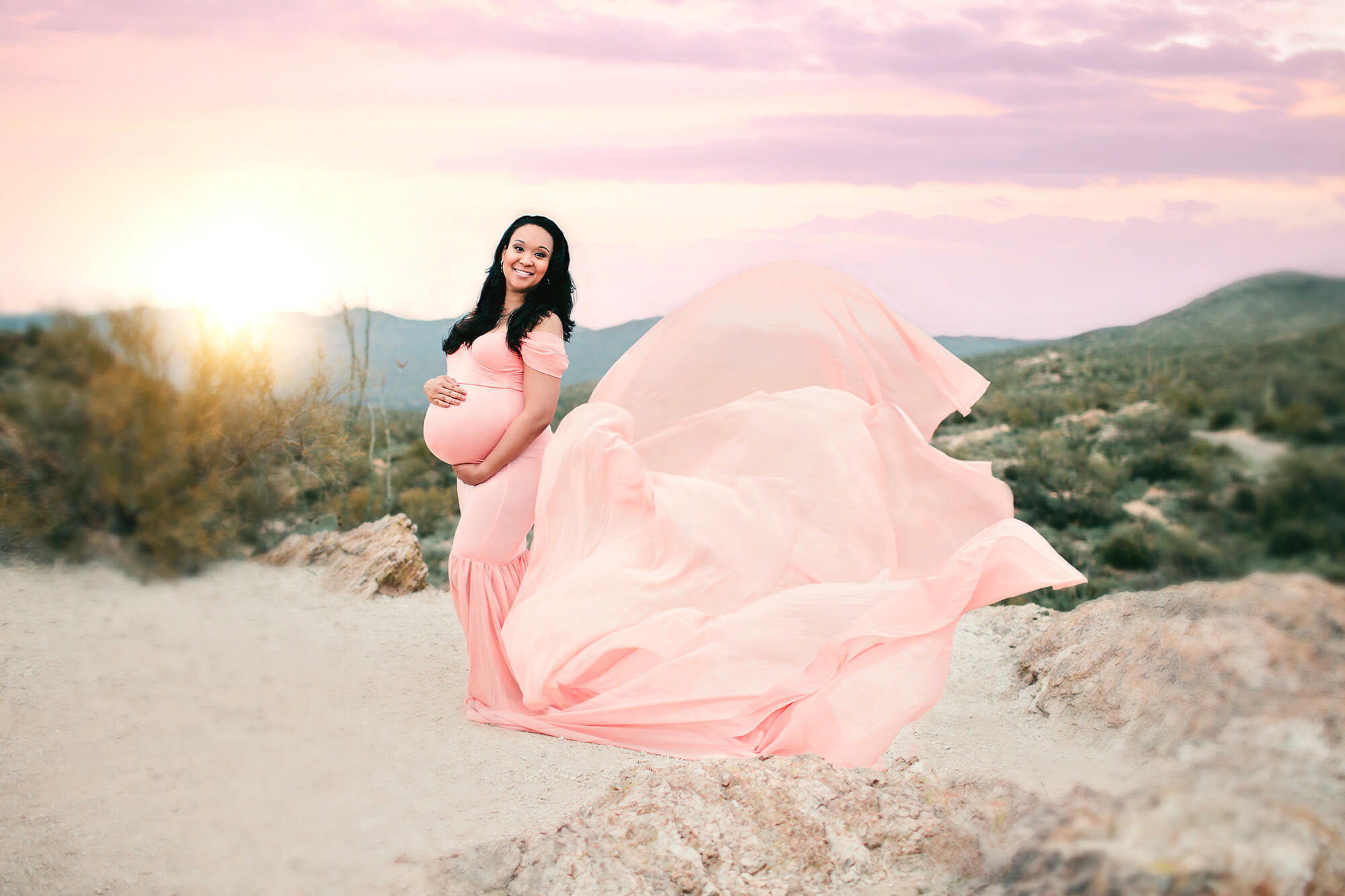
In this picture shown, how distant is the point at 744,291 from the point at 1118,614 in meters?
2.91

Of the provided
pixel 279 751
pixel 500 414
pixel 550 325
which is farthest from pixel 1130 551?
pixel 279 751

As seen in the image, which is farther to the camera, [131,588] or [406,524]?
[406,524]

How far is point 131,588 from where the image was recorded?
7.12 metres

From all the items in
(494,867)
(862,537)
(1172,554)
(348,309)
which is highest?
(348,309)

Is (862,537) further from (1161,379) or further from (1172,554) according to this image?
(1161,379)

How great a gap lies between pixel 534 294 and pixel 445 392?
0.67 meters

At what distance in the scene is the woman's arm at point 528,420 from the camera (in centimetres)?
414

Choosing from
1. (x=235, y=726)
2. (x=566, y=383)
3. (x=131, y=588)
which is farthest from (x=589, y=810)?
(x=566, y=383)

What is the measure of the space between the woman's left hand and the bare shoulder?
0.73m

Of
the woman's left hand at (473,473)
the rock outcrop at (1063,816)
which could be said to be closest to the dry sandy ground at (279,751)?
the rock outcrop at (1063,816)

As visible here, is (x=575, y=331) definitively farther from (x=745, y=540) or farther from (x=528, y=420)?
(x=745, y=540)

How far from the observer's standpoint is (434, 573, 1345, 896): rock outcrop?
1.80 meters

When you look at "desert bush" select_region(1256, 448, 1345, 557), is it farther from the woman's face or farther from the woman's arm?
the woman's face

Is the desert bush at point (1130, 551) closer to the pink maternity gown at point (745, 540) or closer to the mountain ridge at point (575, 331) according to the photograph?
the mountain ridge at point (575, 331)
